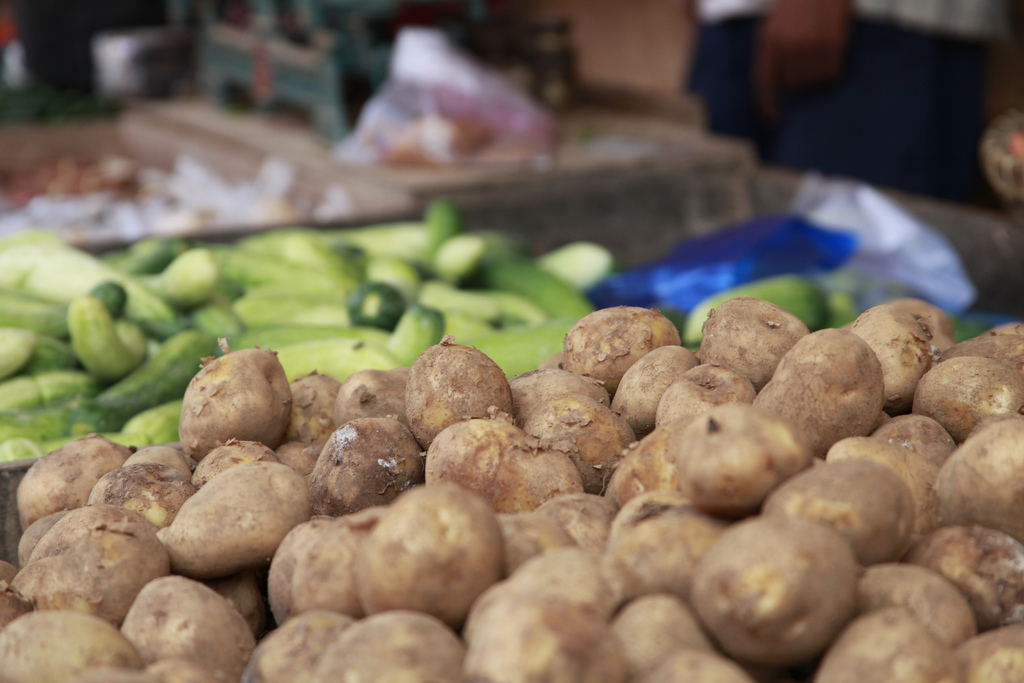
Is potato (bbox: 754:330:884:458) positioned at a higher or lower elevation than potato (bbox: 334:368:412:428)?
higher

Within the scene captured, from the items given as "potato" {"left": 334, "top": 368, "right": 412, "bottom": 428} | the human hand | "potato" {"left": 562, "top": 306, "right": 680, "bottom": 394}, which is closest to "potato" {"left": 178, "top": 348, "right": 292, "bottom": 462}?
"potato" {"left": 334, "top": 368, "right": 412, "bottom": 428}

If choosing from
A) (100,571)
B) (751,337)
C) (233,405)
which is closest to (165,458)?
(233,405)

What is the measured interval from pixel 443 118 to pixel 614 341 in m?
3.03

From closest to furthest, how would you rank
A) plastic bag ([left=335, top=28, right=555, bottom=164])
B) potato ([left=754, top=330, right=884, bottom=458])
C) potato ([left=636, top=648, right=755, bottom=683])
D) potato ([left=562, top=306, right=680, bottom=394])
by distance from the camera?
1. potato ([left=636, top=648, right=755, bottom=683])
2. potato ([left=754, top=330, right=884, bottom=458])
3. potato ([left=562, top=306, right=680, bottom=394])
4. plastic bag ([left=335, top=28, right=555, bottom=164])

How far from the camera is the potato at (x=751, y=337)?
159 centimetres

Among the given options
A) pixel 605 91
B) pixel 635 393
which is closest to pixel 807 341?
pixel 635 393

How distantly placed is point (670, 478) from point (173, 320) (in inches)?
74.5

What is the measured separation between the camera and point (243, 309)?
2.96 m

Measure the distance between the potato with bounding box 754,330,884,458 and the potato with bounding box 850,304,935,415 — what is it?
0.61 feet

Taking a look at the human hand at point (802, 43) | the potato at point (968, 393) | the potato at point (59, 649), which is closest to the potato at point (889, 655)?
the potato at point (968, 393)

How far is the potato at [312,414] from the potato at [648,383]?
55 cm

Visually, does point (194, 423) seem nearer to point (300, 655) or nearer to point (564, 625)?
point (300, 655)

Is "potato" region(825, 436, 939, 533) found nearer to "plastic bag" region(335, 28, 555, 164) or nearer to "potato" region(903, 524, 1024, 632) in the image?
"potato" region(903, 524, 1024, 632)

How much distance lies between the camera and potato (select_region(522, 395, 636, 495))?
4.91 ft
